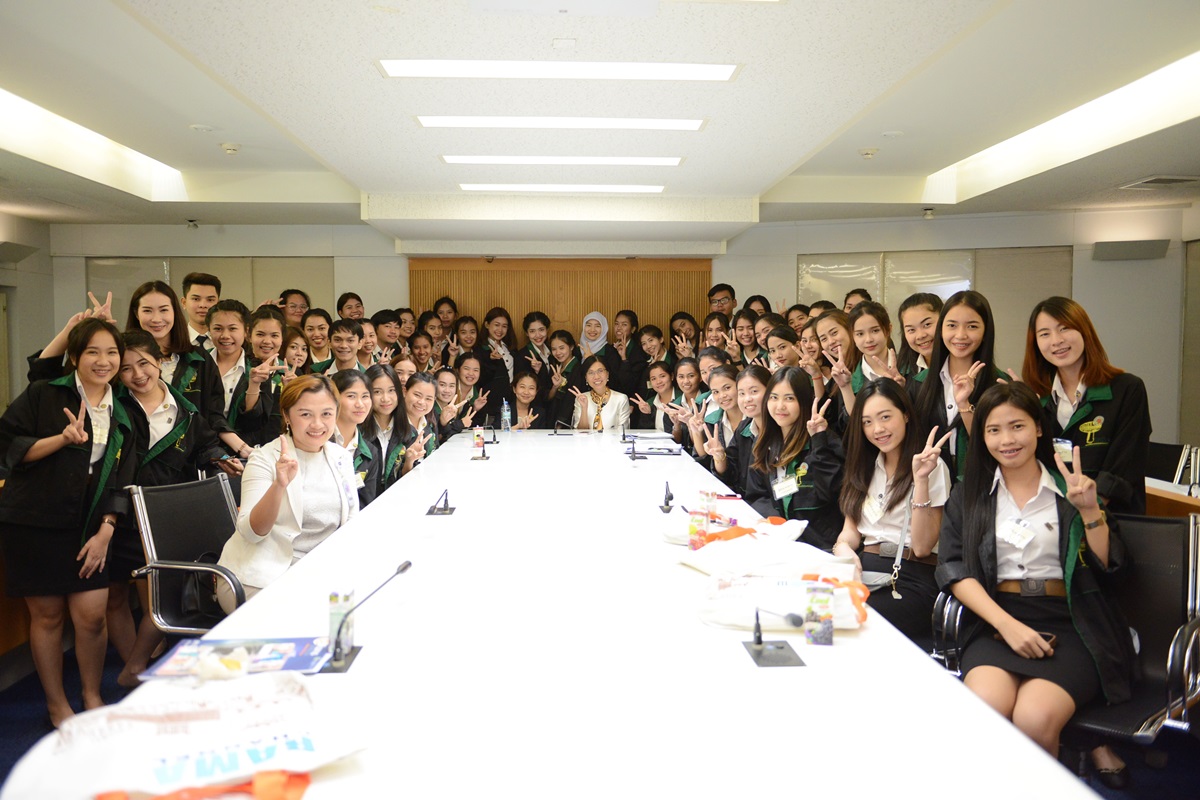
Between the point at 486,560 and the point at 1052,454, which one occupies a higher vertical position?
the point at 1052,454

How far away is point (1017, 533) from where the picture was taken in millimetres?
2258

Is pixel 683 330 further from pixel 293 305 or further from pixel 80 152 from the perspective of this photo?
pixel 80 152

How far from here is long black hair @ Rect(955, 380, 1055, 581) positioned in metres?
2.32

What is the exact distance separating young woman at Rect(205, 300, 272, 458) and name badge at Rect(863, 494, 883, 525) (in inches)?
124

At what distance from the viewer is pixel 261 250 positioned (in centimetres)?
850

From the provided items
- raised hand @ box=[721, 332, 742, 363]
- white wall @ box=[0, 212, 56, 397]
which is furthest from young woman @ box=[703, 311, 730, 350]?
white wall @ box=[0, 212, 56, 397]

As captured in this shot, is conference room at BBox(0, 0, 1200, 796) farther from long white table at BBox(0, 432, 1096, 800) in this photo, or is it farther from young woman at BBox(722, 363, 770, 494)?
young woman at BBox(722, 363, 770, 494)

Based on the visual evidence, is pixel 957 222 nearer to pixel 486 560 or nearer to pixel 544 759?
pixel 486 560

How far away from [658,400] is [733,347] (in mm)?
826

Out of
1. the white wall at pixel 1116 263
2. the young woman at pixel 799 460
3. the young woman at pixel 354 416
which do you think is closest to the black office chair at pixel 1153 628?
the young woman at pixel 799 460

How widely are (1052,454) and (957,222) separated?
21.7 feet

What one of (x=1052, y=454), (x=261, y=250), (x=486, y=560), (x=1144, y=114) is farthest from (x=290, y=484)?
(x=261, y=250)

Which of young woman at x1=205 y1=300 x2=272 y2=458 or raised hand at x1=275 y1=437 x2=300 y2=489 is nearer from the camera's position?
raised hand at x1=275 y1=437 x2=300 y2=489

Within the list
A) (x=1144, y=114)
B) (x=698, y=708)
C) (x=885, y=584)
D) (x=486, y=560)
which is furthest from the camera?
(x=1144, y=114)
